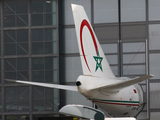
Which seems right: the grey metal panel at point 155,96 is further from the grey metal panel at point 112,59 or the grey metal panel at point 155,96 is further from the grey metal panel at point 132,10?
the grey metal panel at point 132,10

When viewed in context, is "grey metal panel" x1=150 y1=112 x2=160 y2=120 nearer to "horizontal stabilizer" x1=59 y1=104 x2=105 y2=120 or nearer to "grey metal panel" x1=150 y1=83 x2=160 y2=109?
"grey metal panel" x1=150 y1=83 x2=160 y2=109

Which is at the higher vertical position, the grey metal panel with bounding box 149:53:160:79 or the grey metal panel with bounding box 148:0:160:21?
the grey metal panel with bounding box 148:0:160:21

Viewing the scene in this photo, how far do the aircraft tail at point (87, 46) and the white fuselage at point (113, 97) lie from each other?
82 cm

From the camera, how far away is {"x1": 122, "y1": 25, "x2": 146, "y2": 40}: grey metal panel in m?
23.5

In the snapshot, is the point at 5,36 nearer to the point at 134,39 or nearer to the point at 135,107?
the point at 134,39

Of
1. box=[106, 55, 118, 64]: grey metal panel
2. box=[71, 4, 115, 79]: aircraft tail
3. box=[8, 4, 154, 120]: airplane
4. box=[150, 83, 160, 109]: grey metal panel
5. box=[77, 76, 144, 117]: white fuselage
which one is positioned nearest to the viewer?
box=[77, 76, 144, 117]: white fuselage

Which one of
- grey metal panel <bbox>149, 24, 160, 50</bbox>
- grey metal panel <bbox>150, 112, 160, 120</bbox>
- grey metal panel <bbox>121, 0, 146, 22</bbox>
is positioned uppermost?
grey metal panel <bbox>121, 0, 146, 22</bbox>

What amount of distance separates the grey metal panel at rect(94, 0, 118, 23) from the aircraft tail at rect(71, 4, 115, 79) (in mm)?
6889

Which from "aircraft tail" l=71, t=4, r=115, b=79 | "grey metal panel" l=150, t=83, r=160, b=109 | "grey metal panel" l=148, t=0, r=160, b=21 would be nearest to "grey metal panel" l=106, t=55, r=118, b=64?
"grey metal panel" l=150, t=83, r=160, b=109

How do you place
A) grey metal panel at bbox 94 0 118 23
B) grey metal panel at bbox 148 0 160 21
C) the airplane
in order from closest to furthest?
the airplane → grey metal panel at bbox 148 0 160 21 → grey metal panel at bbox 94 0 118 23

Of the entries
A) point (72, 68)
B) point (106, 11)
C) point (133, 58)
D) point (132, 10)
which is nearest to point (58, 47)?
point (72, 68)

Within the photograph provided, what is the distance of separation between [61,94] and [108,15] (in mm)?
6860

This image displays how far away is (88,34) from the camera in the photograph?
55.7 feet

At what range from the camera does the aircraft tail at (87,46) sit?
Result: 1641 cm
